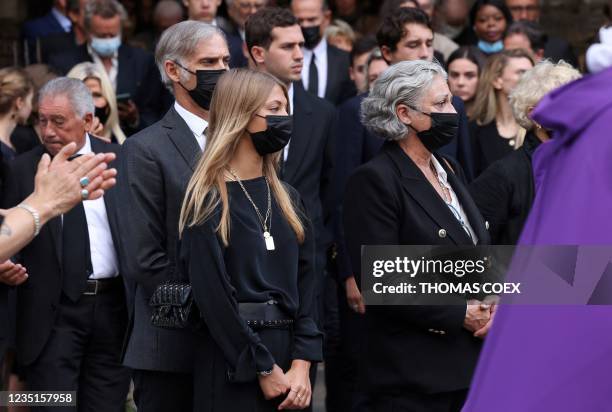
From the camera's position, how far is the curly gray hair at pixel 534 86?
667 cm

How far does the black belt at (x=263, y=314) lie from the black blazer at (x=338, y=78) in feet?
13.0

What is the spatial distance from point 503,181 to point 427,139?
0.83 meters

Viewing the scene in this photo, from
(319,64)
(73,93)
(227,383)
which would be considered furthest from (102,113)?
(227,383)

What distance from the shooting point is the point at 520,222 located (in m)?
6.38

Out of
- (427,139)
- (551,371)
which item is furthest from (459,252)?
(551,371)

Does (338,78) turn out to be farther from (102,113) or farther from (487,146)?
(102,113)

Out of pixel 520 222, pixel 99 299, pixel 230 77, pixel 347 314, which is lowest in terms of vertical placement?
pixel 347 314

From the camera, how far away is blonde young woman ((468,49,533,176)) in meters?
7.67

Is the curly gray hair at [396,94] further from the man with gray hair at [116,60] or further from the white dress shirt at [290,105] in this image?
the man with gray hair at [116,60]

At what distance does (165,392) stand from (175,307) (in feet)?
1.75

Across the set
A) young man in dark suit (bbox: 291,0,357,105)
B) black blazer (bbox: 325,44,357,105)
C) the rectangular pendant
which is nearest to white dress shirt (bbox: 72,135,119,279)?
the rectangular pendant

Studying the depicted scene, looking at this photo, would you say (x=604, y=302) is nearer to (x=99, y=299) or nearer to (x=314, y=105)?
(x=99, y=299)

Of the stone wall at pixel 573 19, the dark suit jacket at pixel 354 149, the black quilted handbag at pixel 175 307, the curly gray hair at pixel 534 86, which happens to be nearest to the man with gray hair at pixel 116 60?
the dark suit jacket at pixel 354 149

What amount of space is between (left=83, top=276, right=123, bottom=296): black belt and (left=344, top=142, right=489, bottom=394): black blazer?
57.1 inches
